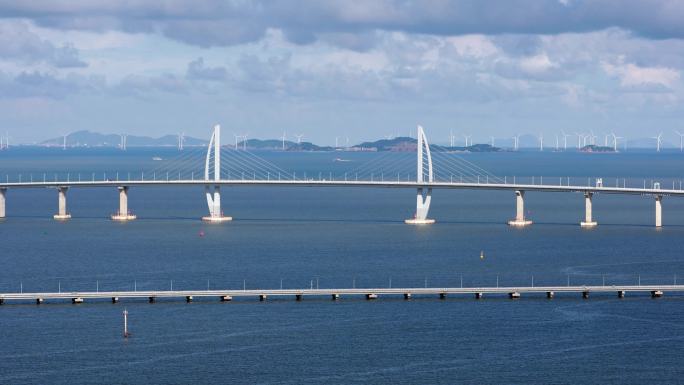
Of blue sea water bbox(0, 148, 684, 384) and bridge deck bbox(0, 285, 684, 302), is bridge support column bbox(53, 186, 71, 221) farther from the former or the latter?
bridge deck bbox(0, 285, 684, 302)

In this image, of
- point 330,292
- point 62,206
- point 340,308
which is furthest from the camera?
point 62,206

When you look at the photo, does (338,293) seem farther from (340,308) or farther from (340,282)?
(340,282)

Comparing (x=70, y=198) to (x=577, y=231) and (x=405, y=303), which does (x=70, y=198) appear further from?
(x=405, y=303)

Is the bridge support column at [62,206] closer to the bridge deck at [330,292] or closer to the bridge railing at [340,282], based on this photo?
the bridge railing at [340,282]

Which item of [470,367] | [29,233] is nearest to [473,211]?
[29,233]

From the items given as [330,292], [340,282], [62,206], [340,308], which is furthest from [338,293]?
[62,206]

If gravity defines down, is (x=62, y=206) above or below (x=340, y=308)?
above

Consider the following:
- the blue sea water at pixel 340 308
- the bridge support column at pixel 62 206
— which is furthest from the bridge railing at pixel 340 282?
the bridge support column at pixel 62 206
